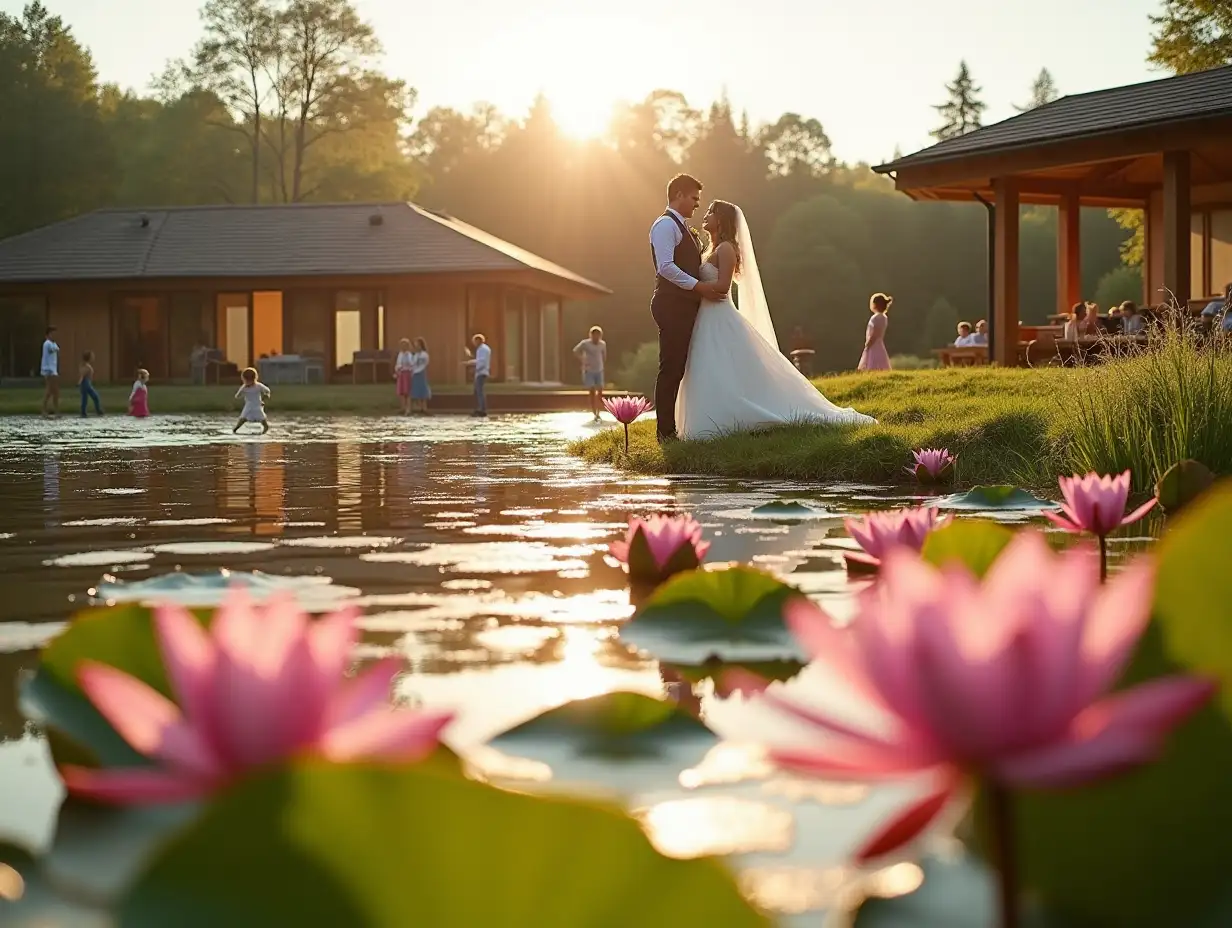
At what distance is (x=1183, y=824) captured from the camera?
1122 mm

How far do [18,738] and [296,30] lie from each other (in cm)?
5540

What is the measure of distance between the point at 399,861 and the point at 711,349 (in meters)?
10.3

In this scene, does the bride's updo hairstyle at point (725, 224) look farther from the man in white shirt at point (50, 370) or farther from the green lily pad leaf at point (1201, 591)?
the man in white shirt at point (50, 370)

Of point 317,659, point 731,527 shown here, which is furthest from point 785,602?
point 731,527

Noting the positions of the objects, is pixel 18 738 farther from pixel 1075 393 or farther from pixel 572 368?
pixel 572 368

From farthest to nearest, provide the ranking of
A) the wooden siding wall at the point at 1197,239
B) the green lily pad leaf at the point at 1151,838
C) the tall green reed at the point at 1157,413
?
1. the wooden siding wall at the point at 1197,239
2. the tall green reed at the point at 1157,413
3. the green lily pad leaf at the point at 1151,838

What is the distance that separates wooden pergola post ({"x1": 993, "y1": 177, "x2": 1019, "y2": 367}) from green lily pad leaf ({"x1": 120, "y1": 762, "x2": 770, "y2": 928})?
64.3 feet

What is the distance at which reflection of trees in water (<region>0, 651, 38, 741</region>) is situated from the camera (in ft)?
7.53

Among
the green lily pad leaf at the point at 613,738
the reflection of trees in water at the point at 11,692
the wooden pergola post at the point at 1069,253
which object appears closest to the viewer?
the green lily pad leaf at the point at 613,738

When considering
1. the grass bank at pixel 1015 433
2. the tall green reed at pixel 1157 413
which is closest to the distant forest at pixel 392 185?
the grass bank at pixel 1015 433

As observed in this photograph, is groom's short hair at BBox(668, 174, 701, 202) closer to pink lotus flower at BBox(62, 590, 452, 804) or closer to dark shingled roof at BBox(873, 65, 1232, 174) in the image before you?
dark shingled roof at BBox(873, 65, 1232, 174)

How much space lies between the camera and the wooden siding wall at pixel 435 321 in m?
36.5

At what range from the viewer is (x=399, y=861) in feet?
2.67

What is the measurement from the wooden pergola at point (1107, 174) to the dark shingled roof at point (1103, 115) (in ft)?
0.08
